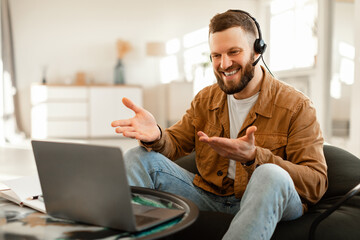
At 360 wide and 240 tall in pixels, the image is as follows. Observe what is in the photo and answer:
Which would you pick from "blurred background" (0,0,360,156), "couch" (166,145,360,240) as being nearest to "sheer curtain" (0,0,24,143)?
"blurred background" (0,0,360,156)

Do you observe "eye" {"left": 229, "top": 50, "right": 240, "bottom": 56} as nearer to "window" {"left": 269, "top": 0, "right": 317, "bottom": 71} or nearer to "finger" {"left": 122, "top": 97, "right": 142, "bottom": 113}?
"finger" {"left": 122, "top": 97, "right": 142, "bottom": 113}

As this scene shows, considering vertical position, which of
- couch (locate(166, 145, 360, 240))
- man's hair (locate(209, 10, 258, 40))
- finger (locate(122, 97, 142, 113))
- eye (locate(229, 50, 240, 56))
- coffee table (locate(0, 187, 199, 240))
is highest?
man's hair (locate(209, 10, 258, 40))

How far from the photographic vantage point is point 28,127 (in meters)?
7.21

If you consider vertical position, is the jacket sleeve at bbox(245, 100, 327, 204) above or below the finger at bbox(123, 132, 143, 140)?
below

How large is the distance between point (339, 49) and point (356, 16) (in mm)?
941

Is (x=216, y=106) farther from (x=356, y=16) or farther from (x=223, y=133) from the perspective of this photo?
(x=356, y=16)

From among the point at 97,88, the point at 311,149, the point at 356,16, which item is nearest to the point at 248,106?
the point at 311,149

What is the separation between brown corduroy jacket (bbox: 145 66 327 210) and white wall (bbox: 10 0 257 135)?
5747mm

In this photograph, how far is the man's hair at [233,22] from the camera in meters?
1.65

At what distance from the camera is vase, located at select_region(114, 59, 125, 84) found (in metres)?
7.32

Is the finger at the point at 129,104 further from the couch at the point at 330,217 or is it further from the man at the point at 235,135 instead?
the couch at the point at 330,217

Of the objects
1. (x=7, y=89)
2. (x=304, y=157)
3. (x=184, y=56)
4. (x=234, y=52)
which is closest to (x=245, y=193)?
(x=304, y=157)

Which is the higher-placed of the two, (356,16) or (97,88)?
(356,16)

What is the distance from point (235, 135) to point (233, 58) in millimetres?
346
